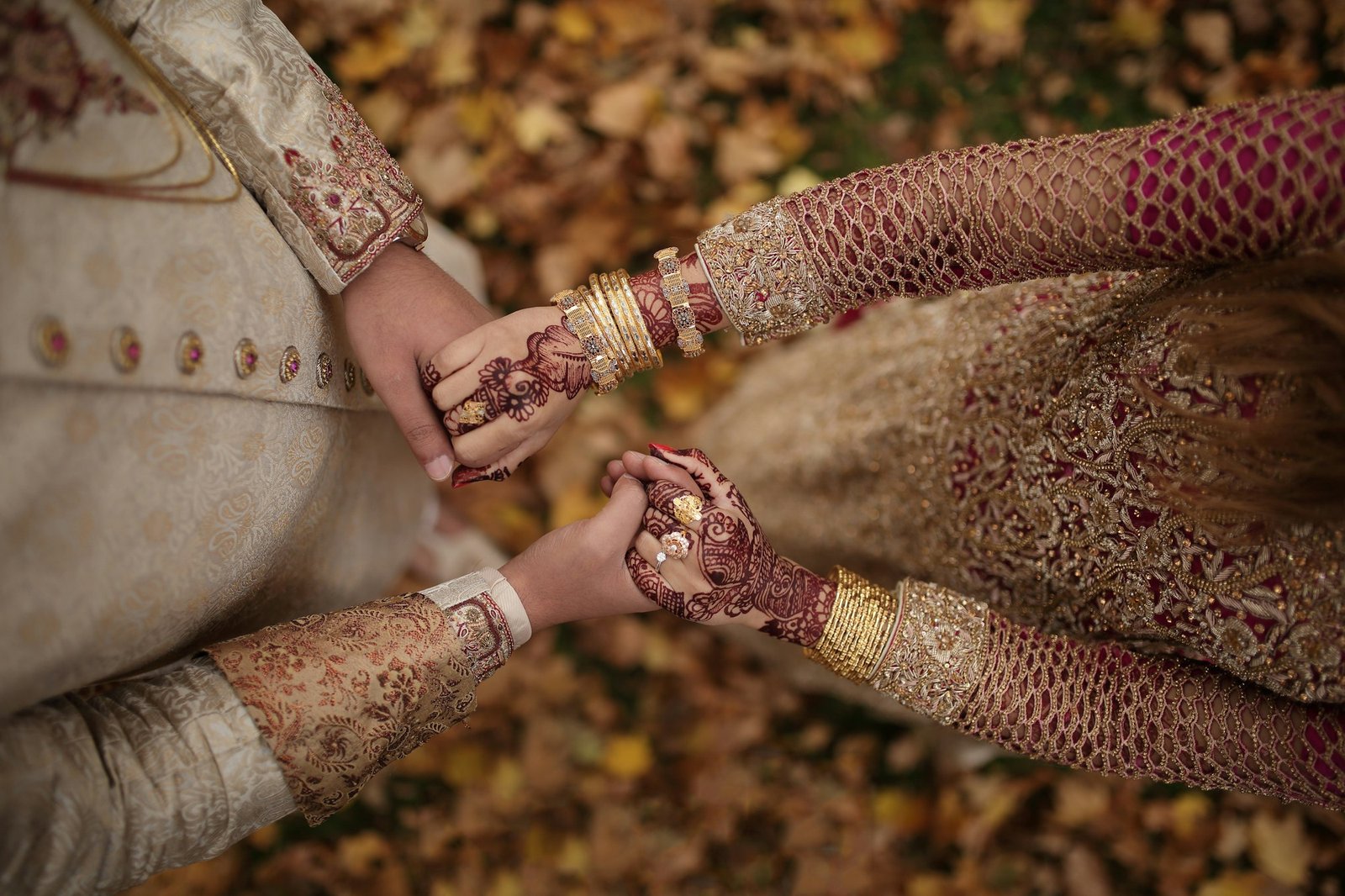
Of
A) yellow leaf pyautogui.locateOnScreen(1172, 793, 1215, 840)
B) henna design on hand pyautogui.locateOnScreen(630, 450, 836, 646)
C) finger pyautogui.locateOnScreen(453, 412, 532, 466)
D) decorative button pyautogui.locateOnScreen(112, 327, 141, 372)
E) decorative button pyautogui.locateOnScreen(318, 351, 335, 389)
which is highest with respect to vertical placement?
decorative button pyautogui.locateOnScreen(112, 327, 141, 372)

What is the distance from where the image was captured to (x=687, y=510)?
3.83 feet

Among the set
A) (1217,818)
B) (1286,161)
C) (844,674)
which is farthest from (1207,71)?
(844,674)

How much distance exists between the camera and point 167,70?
41.3 inches

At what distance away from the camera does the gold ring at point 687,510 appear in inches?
45.9

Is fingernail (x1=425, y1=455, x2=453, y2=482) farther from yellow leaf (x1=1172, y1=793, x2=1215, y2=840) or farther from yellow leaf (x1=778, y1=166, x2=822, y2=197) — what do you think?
yellow leaf (x1=1172, y1=793, x2=1215, y2=840)

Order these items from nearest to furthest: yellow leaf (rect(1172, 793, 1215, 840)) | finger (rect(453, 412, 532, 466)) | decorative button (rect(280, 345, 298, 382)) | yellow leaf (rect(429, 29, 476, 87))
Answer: decorative button (rect(280, 345, 298, 382)) < finger (rect(453, 412, 532, 466)) < yellow leaf (rect(1172, 793, 1215, 840)) < yellow leaf (rect(429, 29, 476, 87))

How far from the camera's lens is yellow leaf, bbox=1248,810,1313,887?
2.26 metres

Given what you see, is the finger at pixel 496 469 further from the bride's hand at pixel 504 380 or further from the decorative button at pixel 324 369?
the decorative button at pixel 324 369

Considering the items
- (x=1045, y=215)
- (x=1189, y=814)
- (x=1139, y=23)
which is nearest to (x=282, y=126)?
(x=1045, y=215)

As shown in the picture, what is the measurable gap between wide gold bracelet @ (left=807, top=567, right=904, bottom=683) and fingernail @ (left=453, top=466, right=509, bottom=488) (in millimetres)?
558

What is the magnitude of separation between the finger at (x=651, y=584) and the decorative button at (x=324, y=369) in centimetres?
51

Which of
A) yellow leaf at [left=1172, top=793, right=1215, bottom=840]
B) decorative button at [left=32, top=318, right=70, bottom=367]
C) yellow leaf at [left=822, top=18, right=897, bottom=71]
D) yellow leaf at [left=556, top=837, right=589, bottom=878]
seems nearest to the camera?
decorative button at [left=32, top=318, right=70, bottom=367]

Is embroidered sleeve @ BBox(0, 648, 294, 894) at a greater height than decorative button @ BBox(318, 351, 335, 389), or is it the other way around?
decorative button @ BBox(318, 351, 335, 389)

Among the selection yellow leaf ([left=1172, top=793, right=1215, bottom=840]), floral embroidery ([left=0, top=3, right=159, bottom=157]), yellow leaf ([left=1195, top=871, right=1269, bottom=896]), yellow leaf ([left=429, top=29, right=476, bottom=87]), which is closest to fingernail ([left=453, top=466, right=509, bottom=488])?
floral embroidery ([left=0, top=3, right=159, bottom=157])
